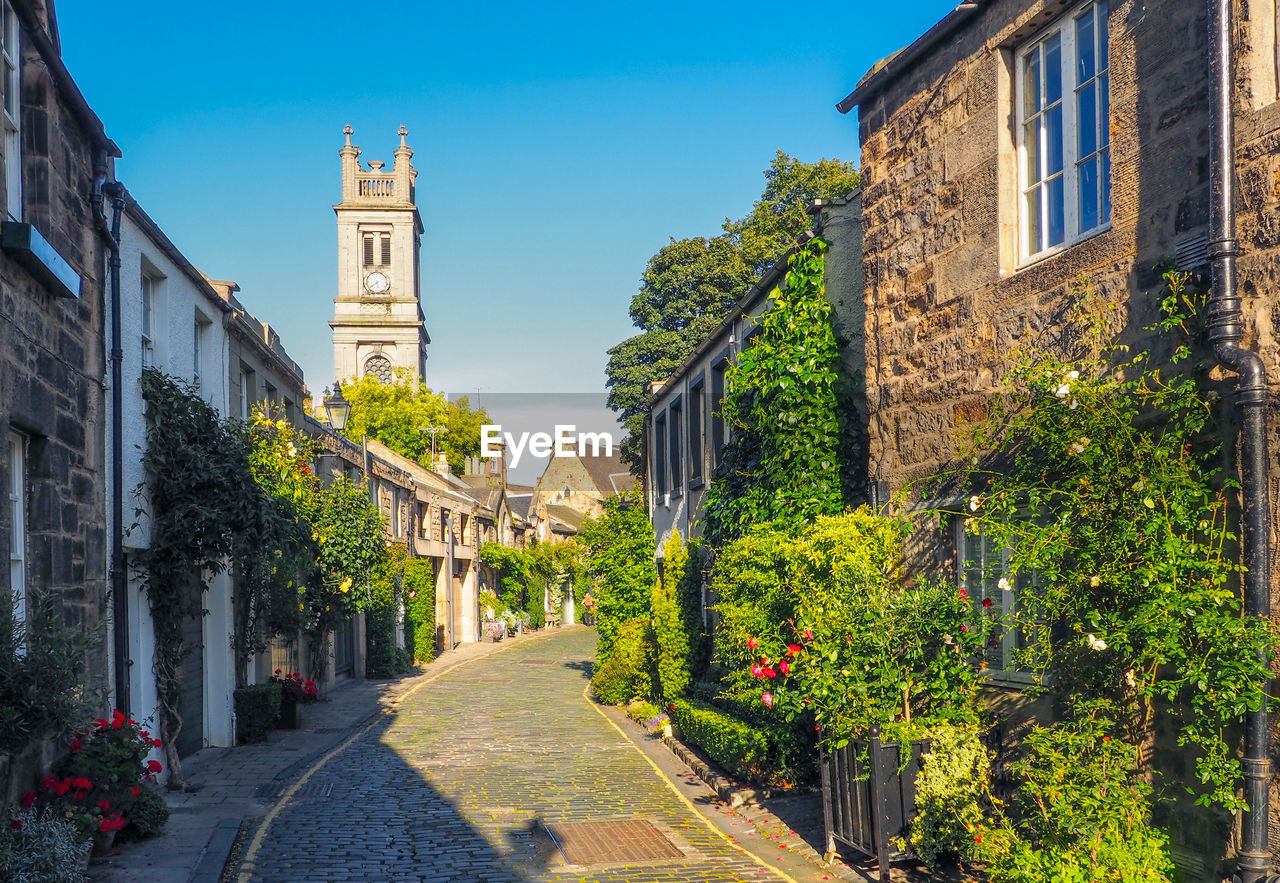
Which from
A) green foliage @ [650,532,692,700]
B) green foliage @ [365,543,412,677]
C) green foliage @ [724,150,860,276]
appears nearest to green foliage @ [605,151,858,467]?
green foliage @ [724,150,860,276]

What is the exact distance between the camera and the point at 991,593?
8.04 m

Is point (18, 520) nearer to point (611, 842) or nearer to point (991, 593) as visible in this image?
point (611, 842)

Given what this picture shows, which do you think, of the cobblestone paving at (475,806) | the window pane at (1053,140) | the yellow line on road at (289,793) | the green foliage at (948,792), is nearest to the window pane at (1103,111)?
the window pane at (1053,140)

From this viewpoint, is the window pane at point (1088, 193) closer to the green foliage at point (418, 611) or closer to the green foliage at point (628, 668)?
the green foliage at point (628, 668)

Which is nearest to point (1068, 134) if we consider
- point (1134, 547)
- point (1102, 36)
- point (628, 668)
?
point (1102, 36)

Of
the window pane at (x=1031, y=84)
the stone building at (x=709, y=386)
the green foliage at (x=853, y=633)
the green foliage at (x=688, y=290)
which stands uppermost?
the green foliage at (x=688, y=290)

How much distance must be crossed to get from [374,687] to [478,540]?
19.9 meters

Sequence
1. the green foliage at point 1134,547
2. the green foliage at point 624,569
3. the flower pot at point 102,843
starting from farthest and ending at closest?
the green foliage at point 624,569
the flower pot at point 102,843
the green foliage at point 1134,547

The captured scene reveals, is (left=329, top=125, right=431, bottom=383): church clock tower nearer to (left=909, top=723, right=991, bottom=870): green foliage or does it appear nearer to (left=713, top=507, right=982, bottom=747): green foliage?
(left=713, top=507, right=982, bottom=747): green foliage

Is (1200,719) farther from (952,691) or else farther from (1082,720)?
(952,691)

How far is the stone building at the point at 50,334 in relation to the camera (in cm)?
780

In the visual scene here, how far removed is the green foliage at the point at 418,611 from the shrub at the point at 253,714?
13.2m

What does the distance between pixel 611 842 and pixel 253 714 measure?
798 centimetres

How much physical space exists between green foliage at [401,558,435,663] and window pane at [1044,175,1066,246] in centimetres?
2363
